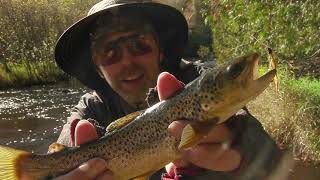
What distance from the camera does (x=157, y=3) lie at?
12.4 ft

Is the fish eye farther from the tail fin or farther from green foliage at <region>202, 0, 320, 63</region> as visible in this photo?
green foliage at <region>202, 0, 320, 63</region>

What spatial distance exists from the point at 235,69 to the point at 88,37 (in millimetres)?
2019

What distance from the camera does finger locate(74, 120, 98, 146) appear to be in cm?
264

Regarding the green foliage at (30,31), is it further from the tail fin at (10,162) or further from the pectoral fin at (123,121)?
the pectoral fin at (123,121)

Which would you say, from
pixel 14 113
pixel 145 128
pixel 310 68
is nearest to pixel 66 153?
pixel 145 128

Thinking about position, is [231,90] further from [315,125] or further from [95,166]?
[315,125]

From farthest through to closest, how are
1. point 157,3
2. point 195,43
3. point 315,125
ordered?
point 195,43
point 315,125
point 157,3

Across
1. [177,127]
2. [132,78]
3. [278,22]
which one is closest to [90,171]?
[177,127]

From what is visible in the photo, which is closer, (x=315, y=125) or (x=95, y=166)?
(x=95, y=166)

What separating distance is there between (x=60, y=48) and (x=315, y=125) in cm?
544

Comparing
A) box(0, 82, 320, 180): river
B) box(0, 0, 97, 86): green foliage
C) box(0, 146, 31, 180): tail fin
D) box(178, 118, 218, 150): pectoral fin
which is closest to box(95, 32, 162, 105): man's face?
box(0, 146, 31, 180): tail fin

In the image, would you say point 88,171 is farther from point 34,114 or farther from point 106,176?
point 34,114

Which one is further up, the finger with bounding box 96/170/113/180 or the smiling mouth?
the smiling mouth

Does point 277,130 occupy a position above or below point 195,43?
above
